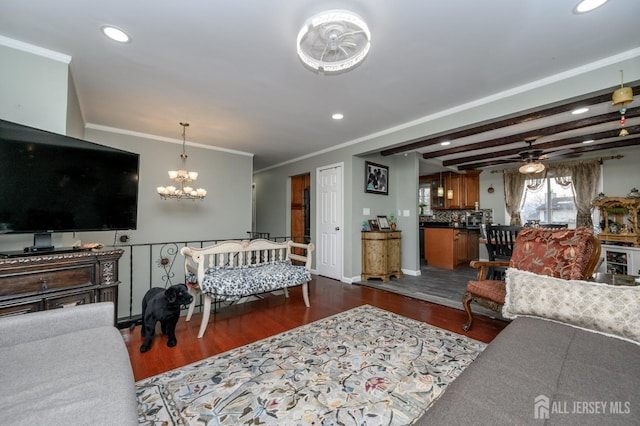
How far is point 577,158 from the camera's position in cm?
528

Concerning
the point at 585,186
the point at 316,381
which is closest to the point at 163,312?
the point at 316,381

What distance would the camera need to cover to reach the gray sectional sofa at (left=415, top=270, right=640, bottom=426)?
30.1 inches

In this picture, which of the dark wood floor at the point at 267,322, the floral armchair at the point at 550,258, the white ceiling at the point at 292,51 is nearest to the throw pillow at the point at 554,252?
the floral armchair at the point at 550,258

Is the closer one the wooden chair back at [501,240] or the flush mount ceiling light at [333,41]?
the flush mount ceiling light at [333,41]

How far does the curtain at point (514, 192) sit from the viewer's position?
5.94 m

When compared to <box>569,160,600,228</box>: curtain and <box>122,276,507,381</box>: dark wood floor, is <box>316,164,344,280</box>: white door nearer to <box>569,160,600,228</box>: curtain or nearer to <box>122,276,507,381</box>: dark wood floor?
<box>122,276,507,381</box>: dark wood floor

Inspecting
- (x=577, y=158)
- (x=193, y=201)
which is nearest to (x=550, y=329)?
(x=193, y=201)

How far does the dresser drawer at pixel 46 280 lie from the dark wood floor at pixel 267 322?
0.76 meters

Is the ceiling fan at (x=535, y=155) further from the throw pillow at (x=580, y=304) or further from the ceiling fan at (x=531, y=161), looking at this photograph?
the throw pillow at (x=580, y=304)

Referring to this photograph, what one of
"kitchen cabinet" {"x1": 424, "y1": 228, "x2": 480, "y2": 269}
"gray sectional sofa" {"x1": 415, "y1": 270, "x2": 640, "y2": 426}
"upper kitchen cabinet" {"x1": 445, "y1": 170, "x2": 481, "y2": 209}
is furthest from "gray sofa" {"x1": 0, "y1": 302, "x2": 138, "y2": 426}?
"upper kitchen cabinet" {"x1": 445, "y1": 170, "x2": 481, "y2": 209}

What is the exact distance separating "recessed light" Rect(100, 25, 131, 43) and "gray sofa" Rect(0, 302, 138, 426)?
1927 mm

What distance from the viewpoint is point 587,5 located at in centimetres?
157

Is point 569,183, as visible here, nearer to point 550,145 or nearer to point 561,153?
point 561,153

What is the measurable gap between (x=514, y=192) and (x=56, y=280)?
7855 millimetres
